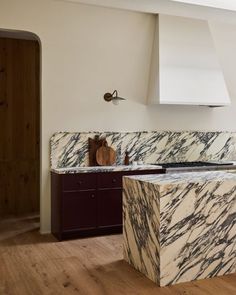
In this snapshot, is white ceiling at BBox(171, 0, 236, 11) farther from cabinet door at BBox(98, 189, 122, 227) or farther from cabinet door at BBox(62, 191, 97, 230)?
cabinet door at BBox(62, 191, 97, 230)

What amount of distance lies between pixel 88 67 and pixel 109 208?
73.5 inches

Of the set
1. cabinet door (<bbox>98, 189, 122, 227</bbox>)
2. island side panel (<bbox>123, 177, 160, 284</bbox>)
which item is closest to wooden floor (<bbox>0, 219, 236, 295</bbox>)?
island side panel (<bbox>123, 177, 160, 284</bbox>)

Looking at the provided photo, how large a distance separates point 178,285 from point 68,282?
0.94m

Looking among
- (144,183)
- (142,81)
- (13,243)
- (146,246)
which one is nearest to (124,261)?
(146,246)

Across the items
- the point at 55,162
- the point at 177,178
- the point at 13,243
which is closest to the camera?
the point at 177,178

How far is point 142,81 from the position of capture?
5676 millimetres

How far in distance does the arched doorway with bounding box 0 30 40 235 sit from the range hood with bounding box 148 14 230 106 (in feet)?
6.83

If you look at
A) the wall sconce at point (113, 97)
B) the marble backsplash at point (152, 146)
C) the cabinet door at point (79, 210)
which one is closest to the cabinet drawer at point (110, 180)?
the cabinet door at point (79, 210)

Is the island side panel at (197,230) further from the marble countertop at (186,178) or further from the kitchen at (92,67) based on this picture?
the kitchen at (92,67)

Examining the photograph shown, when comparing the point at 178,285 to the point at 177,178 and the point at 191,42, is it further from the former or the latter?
the point at 191,42

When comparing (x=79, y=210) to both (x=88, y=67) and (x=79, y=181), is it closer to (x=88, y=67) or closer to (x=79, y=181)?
(x=79, y=181)

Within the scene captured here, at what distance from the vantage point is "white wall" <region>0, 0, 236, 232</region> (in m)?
5.08

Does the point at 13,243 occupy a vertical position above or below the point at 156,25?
below

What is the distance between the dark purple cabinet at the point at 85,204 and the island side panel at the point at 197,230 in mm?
1699
